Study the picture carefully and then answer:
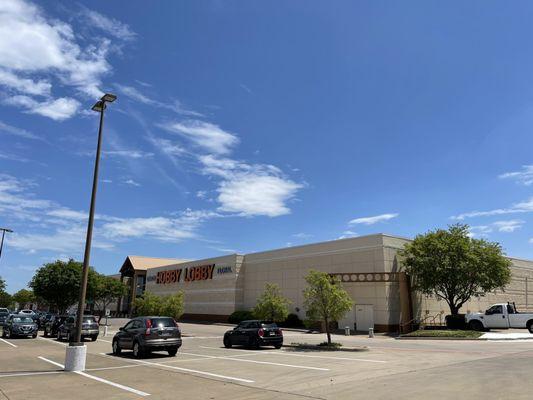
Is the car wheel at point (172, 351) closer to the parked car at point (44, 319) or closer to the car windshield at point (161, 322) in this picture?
the car windshield at point (161, 322)

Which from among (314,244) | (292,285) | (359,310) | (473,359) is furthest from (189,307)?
(473,359)

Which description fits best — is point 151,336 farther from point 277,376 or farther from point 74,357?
point 277,376

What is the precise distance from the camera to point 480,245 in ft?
119

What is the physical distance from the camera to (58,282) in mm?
59250

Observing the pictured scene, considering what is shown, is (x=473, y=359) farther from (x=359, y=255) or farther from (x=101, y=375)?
(x=359, y=255)

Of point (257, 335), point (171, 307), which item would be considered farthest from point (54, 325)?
point (257, 335)

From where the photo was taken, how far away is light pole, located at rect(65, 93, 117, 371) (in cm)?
1466

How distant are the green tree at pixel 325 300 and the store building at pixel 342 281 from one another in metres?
13.5

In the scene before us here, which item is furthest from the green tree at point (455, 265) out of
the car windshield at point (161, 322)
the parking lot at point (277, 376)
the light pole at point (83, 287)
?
the light pole at point (83, 287)

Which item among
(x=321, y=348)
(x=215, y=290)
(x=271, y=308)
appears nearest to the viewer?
(x=321, y=348)

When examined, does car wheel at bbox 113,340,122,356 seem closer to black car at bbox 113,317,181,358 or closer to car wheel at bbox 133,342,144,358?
black car at bbox 113,317,181,358

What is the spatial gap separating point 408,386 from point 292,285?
34258mm

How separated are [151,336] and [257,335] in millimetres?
6069

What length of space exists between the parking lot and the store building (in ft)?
55.5
